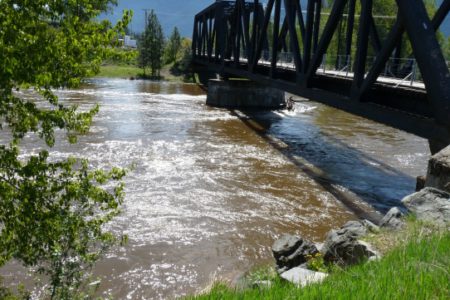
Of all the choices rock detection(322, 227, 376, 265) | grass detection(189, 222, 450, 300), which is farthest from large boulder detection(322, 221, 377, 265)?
grass detection(189, 222, 450, 300)

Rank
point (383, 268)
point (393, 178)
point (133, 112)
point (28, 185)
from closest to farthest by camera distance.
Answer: point (383, 268), point (28, 185), point (393, 178), point (133, 112)

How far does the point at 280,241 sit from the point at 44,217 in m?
5.66

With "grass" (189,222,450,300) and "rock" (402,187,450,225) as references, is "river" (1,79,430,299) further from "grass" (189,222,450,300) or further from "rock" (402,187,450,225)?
"grass" (189,222,450,300)

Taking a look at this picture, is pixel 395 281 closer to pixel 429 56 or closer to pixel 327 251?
pixel 327 251

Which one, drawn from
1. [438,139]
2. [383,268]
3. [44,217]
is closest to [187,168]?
[438,139]

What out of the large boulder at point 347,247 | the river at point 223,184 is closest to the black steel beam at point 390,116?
the river at point 223,184

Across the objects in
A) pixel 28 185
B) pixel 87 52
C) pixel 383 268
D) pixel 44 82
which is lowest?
pixel 383 268

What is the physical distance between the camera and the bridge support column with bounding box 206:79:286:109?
146ft

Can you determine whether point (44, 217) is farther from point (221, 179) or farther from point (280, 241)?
point (221, 179)

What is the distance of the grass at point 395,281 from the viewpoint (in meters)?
3.79

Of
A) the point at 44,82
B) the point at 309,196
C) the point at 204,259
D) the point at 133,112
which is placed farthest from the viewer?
the point at 133,112

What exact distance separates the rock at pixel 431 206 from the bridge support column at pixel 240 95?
122ft

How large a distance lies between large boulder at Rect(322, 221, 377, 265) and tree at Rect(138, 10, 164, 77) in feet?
238

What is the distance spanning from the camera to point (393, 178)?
19.4m
